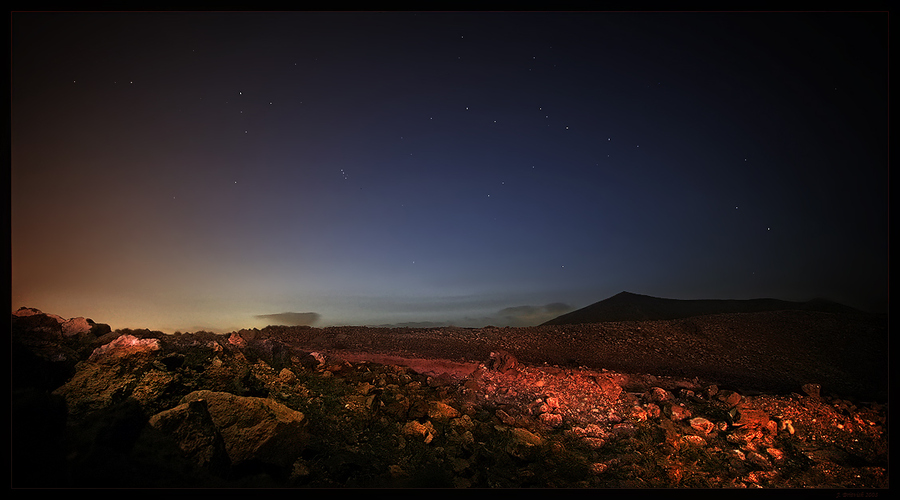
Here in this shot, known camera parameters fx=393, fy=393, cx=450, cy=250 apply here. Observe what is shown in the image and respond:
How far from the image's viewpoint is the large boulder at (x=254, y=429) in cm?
432

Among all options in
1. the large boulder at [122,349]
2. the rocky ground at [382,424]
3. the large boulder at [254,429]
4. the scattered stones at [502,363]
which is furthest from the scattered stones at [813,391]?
the large boulder at [122,349]

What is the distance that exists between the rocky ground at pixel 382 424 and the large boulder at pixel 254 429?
1 cm

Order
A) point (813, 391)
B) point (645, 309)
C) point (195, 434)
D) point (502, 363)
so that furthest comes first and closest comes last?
point (645, 309)
point (502, 363)
point (813, 391)
point (195, 434)

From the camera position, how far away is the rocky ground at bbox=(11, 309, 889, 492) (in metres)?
4.23

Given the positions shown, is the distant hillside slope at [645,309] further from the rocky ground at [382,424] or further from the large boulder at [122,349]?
the large boulder at [122,349]

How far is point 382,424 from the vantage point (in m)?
5.20

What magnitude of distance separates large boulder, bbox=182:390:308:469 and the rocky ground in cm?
1

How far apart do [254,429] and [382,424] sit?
1.55m

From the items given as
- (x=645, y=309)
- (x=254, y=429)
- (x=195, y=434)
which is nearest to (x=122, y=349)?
(x=195, y=434)

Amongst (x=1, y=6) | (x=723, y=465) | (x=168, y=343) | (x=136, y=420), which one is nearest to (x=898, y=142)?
(x=723, y=465)

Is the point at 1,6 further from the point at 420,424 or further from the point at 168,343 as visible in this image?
the point at 420,424

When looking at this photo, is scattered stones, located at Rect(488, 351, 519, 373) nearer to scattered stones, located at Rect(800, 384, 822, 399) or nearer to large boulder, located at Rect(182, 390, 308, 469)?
large boulder, located at Rect(182, 390, 308, 469)

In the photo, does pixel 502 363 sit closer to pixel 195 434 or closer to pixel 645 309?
pixel 195 434

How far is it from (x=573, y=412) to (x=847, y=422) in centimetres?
346
